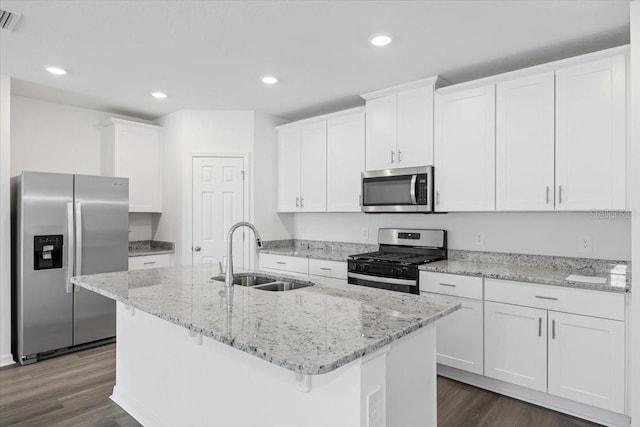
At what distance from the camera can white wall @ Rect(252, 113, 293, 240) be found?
456 cm

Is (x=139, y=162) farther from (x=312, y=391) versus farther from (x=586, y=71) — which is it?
(x=586, y=71)

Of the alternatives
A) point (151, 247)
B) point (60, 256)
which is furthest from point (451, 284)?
point (151, 247)

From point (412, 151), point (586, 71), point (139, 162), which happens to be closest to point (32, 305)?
point (139, 162)

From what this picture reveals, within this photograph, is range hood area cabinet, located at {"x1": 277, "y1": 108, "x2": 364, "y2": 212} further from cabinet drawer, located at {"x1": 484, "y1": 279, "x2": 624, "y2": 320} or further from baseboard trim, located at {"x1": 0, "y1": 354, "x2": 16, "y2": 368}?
baseboard trim, located at {"x1": 0, "y1": 354, "x2": 16, "y2": 368}

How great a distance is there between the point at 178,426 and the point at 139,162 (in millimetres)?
3367

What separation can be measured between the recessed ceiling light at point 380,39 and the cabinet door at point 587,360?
7.13ft

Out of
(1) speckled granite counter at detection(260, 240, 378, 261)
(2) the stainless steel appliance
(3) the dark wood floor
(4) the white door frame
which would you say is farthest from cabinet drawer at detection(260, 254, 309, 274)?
(3) the dark wood floor

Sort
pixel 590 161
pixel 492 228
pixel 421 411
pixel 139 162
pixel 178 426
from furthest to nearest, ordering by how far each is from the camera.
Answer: pixel 139 162, pixel 492 228, pixel 590 161, pixel 178 426, pixel 421 411

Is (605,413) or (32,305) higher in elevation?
(32,305)

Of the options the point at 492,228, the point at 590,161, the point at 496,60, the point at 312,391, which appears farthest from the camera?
the point at 492,228

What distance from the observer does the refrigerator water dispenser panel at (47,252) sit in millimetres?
3453

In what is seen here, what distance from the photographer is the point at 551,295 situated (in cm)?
255

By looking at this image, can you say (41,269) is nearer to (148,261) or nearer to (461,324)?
(148,261)

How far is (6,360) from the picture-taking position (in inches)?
132
